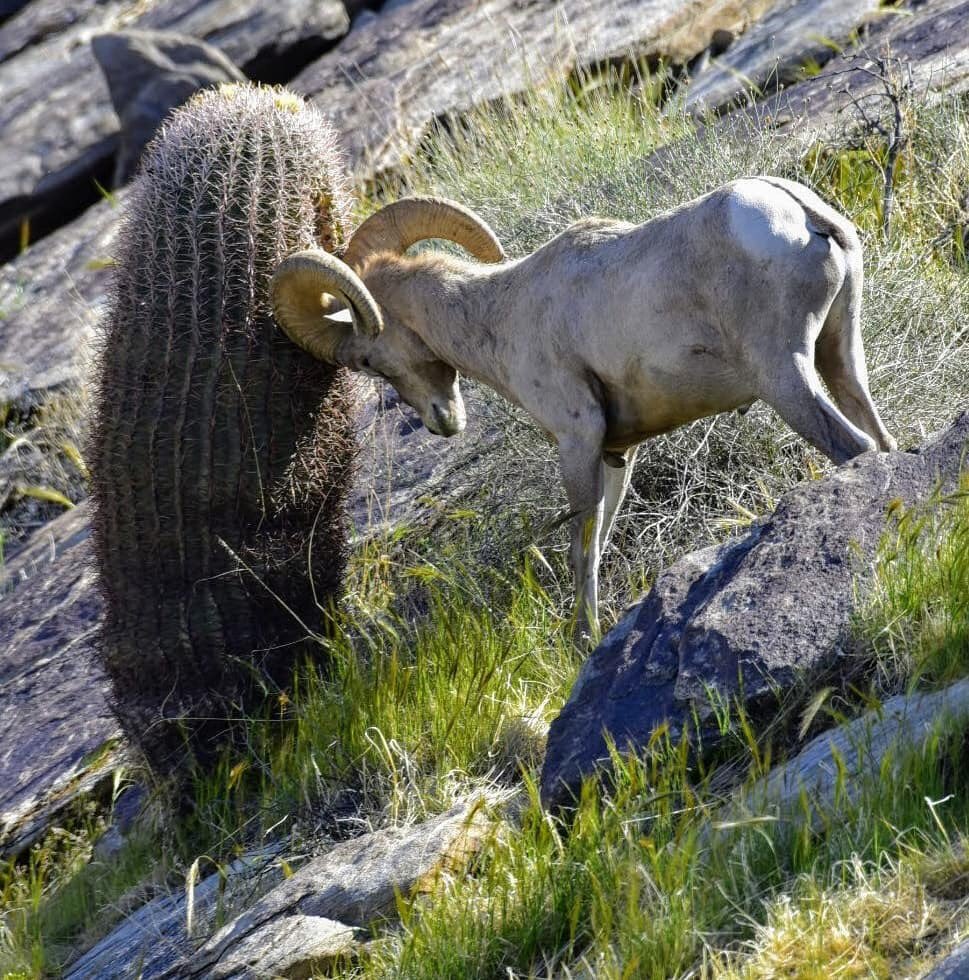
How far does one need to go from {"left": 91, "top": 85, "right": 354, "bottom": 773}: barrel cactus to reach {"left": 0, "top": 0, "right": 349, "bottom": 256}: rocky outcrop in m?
9.15

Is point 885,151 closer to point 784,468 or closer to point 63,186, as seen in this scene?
point 784,468

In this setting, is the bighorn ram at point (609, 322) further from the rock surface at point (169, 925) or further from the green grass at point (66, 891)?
the green grass at point (66, 891)

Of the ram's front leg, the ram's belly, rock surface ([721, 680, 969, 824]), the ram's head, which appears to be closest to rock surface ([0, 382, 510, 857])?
the ram's head

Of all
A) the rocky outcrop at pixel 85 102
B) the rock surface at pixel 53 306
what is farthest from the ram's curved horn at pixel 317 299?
the rocky outcrop at pixel 85 102

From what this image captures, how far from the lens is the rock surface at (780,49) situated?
38.1 feet

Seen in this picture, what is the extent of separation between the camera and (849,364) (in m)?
6.08

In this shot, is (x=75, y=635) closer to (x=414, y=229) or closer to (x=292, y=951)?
(x=414, y=229)

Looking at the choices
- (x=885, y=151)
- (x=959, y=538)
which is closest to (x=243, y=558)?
(x=959, y=538)

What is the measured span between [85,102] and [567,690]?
11779 mm

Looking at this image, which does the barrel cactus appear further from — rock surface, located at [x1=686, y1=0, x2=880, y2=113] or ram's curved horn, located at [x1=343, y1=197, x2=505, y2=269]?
rock surface, located at [x1=686, y1=0, x2=880, y2=113]

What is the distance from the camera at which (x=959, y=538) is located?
494 centimetres

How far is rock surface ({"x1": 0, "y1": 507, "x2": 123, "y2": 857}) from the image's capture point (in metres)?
7.77

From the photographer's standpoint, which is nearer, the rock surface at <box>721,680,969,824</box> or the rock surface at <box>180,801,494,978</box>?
the rock surface at <box>721,680,969,824</box>

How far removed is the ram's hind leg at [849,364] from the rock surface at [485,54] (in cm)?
654
